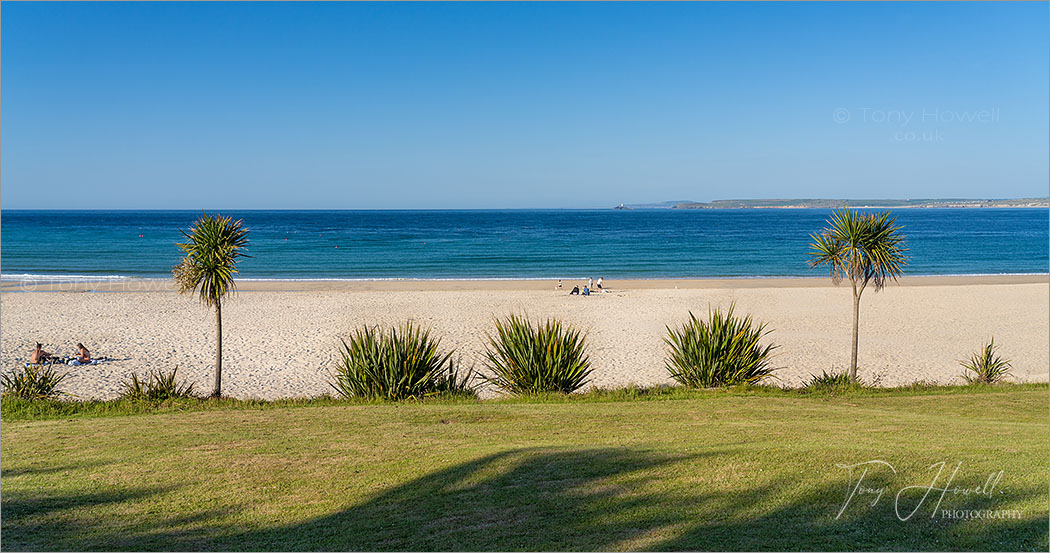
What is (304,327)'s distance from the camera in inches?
964

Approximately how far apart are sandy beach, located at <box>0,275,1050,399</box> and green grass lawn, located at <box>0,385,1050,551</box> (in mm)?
7060

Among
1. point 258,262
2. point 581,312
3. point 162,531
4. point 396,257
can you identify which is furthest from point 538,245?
point 162,531

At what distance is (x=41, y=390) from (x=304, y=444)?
7123mm

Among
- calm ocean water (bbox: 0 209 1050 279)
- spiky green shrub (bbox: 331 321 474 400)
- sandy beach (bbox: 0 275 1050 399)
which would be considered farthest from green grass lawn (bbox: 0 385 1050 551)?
calm ocean water (bbox: 0 209 1050 279)

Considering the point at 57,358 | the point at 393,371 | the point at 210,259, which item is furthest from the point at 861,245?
the point at 57,358

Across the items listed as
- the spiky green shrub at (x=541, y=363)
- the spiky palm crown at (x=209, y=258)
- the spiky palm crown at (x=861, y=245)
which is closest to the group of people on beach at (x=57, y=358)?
the spiky palm crown at (x=209, y=258)

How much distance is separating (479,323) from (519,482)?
1970 cm

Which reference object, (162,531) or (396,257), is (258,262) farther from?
(162,531)

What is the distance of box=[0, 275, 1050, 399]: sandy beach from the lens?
17875 millimetres

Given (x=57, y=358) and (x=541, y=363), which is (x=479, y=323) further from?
(x=541, y=363)

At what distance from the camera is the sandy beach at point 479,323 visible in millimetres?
17875

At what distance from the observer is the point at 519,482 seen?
5.71m
